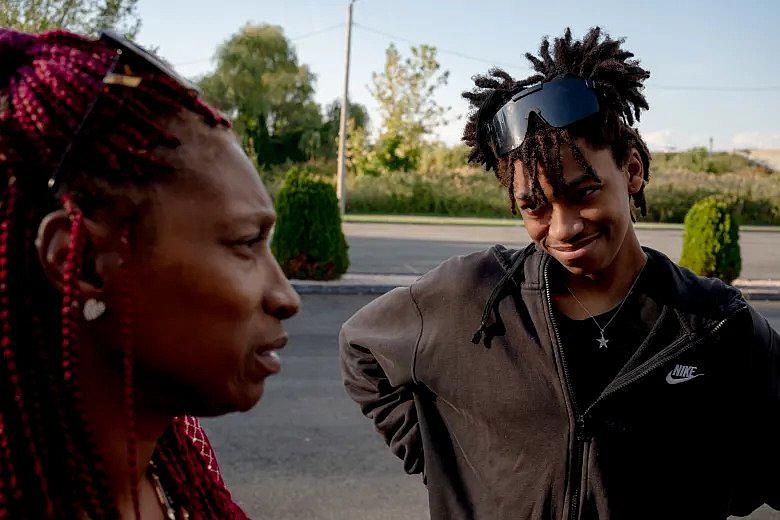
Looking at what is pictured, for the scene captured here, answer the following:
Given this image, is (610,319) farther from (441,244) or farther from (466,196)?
(466,196)

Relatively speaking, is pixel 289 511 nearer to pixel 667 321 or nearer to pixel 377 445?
pixel 377 445

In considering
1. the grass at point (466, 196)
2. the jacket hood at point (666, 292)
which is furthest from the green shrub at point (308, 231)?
the grass at point (466, 196)

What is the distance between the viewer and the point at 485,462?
83.7 inches

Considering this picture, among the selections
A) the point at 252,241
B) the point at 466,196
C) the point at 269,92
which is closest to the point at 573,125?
the point at 252,241

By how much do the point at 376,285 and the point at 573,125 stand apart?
33.8ft

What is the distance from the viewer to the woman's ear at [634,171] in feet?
7.57

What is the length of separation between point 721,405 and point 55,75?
1654 mm

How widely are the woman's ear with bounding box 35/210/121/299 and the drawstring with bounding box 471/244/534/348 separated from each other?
1.27 m

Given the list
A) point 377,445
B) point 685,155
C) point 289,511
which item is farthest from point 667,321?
point 685,155

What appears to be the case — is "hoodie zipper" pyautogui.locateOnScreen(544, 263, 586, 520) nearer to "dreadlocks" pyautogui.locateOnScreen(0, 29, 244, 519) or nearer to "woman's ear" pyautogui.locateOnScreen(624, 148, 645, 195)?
"woman's ear" pyautogui.locateOnScreen(624, 148, 645, 195)

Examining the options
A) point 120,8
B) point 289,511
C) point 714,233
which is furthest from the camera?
point 120,8

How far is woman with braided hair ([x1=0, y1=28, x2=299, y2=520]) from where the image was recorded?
98 centimetres

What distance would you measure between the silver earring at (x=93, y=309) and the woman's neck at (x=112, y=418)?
32 millimetres

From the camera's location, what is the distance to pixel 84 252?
983 mm
